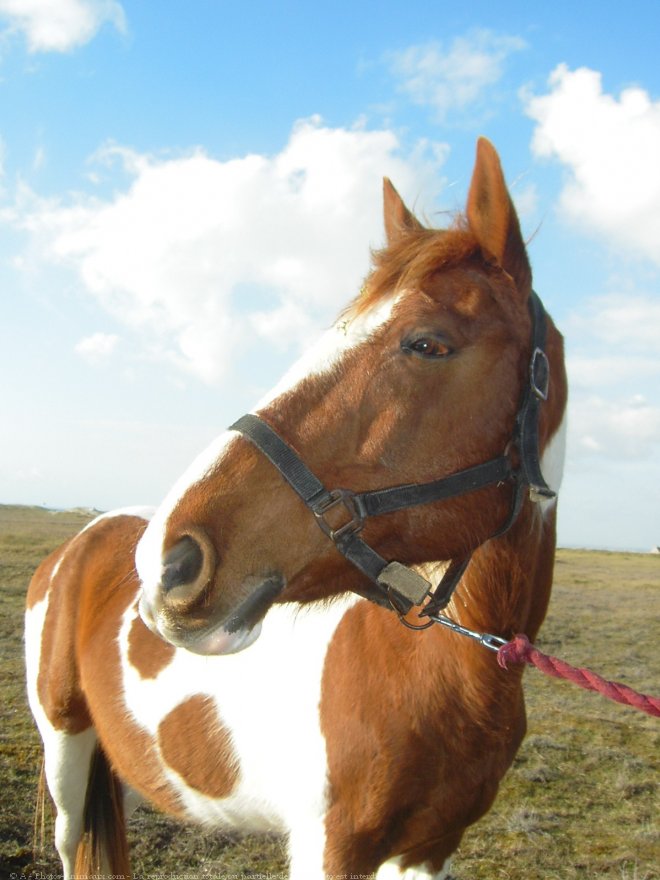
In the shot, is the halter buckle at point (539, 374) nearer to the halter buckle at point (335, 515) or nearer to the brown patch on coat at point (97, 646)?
the halter buckle at point (335, 515)

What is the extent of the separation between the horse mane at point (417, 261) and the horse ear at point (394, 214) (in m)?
0.40

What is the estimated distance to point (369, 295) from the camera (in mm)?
1982

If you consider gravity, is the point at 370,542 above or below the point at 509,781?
above

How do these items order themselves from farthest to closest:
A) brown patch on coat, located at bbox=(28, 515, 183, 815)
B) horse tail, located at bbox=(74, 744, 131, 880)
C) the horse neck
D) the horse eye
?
1. horse tail, located at bbox=(74, 744, 131, 880)
2. brown patch on coat, located at bbox=(28, 515, 183, 815)
3. the horse neck
4. the horse eye

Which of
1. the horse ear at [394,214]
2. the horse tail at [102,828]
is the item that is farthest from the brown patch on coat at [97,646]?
the horse ear at [394,214]

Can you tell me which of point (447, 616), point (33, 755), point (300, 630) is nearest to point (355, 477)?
point (447, 616)

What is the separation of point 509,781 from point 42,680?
12.3 ft

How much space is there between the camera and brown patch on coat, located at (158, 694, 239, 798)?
9.03 ft

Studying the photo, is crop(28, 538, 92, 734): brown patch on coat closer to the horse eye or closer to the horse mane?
the horse mane

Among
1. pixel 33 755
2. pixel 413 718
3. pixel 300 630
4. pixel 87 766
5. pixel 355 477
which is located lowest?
pixel 33 755

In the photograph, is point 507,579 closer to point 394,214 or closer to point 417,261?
point 417,261

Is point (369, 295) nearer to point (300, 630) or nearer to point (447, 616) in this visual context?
point (447, 616)

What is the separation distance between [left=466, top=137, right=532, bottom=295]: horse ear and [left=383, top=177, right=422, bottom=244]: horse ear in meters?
0.43

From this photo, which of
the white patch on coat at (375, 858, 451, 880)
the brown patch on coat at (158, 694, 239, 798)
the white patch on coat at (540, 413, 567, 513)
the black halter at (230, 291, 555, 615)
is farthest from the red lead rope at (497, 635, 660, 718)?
the brown patch on coat at (158, 694, 239, 798)
